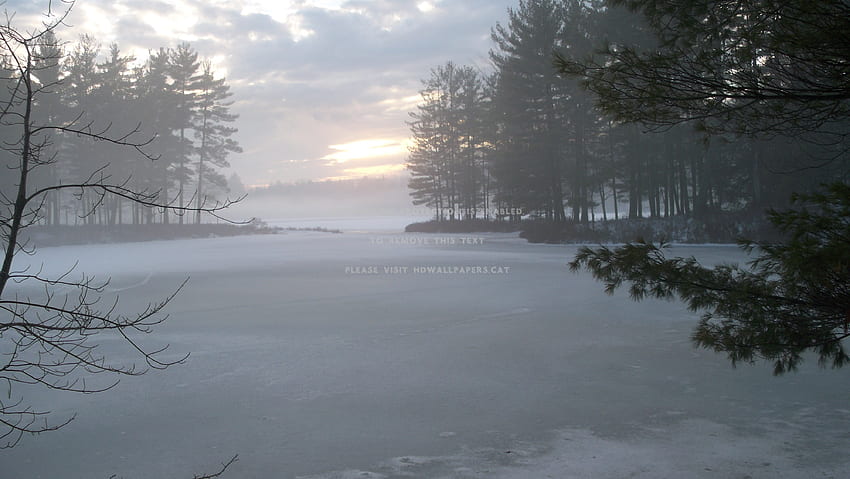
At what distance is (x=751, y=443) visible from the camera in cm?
393

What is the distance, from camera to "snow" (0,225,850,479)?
3.76 m

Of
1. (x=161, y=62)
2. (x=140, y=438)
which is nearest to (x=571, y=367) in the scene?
Answer: (x=140, y=438)

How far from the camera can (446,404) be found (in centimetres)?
491

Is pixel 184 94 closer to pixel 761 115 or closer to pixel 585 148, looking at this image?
pixel 585 148

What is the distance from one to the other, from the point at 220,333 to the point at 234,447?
416 centimetres

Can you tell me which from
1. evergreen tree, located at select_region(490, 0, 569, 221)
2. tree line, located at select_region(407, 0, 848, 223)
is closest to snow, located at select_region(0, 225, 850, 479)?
tree line, located at select_region(407, 0, 848, 223)

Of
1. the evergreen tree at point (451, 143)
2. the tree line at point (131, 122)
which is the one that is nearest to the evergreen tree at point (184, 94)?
the tree line at point (131, 122)

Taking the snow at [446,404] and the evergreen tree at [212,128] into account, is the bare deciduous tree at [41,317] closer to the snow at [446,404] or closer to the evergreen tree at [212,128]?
the snow at [446,404]

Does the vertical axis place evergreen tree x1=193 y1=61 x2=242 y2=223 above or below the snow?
above

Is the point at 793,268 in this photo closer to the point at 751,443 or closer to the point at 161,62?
the point at 751,443

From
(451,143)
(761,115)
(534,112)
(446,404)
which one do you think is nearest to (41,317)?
(446,404)

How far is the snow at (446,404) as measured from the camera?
12.3 ft

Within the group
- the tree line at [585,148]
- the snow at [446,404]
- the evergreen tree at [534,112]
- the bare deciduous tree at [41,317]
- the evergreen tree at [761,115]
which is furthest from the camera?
the evergreen tree at [534,112]

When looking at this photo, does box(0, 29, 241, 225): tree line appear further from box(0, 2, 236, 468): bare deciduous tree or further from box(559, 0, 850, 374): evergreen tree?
box(559, 0, 850, 374): evergreen tree
